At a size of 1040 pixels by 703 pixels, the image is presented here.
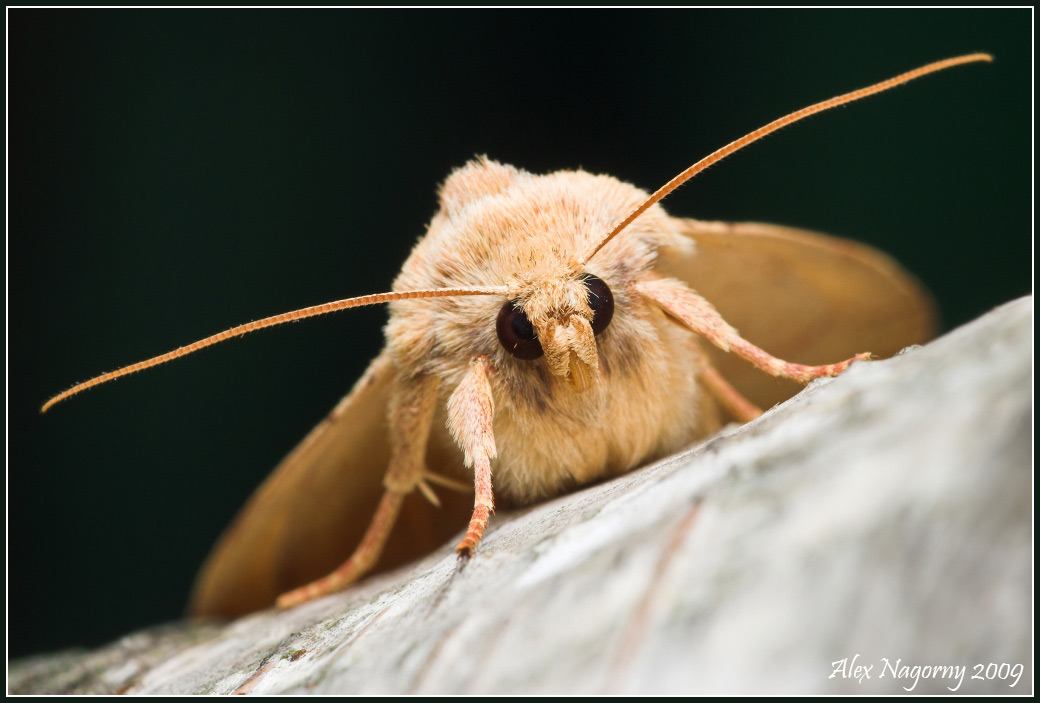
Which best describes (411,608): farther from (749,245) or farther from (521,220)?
(749,245)

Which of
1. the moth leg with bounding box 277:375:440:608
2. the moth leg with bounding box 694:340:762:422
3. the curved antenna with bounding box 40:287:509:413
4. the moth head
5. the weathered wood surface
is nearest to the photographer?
the weathered wood surface

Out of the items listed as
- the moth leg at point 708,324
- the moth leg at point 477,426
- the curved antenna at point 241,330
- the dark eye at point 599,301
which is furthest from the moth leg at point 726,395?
the curved antenna at point 241,330

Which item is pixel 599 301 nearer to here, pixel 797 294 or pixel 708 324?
pixel 708 324

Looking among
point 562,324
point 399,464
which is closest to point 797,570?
point 562,324

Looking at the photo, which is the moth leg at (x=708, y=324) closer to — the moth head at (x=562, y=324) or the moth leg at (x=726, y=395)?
the moth head at (x=562, y=324)

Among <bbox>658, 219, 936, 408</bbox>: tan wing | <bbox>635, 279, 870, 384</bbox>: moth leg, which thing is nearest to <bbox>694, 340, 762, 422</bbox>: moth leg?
<bbox>658, 219, 936, 408</bbox>: tan wing

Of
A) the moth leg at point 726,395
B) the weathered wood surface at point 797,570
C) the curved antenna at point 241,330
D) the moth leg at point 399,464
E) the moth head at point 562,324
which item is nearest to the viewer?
the weathered wood surface at point 797,570

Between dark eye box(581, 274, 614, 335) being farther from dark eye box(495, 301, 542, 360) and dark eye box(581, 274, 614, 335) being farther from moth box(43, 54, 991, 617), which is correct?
dark eye box(495, 301, 542, 360)
